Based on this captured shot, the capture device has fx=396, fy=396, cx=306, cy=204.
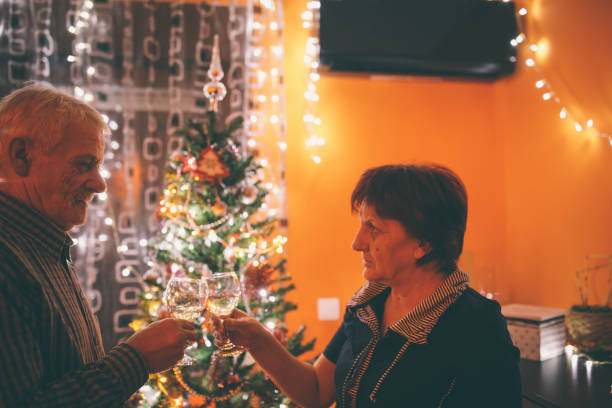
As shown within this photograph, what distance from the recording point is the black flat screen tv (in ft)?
8.38

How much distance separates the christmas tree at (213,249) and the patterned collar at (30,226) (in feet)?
2.98

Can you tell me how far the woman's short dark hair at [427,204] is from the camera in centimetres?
109

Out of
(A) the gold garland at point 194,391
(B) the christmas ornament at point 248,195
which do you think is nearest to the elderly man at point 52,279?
(A) the gold garland at point 194,391

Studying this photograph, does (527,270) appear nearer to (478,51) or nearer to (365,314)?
(478,51)

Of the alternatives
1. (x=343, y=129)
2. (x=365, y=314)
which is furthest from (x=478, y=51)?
(x=365, y=314)

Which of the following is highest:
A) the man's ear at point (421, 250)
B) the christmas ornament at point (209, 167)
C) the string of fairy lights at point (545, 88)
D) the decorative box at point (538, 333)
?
the string of fairy lights at point (545, 88)

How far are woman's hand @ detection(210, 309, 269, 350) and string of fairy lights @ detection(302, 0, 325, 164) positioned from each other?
157cm

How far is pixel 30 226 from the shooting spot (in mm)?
946

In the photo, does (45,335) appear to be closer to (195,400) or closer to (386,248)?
(386,248)

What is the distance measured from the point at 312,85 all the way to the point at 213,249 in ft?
4.40

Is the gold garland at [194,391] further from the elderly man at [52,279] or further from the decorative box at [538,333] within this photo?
the decorative box at [538,333]

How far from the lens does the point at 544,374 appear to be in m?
1.53

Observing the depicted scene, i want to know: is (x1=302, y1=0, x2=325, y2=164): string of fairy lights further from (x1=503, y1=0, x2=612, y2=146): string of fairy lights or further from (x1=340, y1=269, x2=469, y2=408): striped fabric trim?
(x1=340, y1=269, x2=469, y2=408): striped fabric trim

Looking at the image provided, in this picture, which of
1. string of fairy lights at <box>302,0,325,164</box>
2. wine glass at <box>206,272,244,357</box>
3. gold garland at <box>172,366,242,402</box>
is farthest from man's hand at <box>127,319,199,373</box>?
string of fairy lights at <box>302,0,325,164</box>
